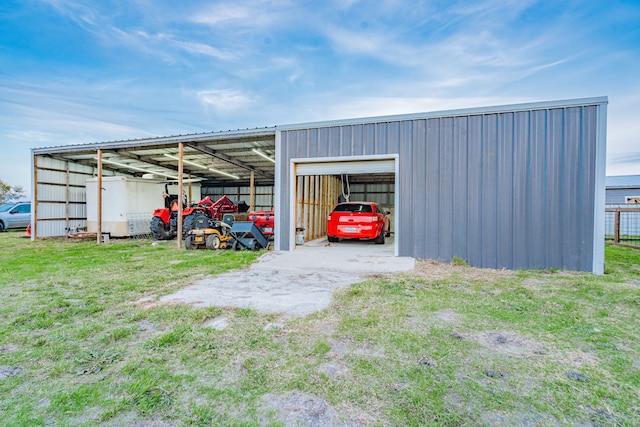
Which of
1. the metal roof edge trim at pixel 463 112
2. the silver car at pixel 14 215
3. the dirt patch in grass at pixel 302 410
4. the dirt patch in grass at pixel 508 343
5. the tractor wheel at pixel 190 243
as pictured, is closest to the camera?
the dirt patch in grass at pixel 302 410

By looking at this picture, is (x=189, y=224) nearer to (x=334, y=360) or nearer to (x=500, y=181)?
(x=334, y=360)

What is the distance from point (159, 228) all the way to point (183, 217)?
1016 millimetres

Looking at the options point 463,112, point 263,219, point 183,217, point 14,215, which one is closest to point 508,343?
point 463,112

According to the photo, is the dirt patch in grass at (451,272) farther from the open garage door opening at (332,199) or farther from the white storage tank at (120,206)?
the white storage tank at (120,206)

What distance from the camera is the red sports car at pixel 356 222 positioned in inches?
352

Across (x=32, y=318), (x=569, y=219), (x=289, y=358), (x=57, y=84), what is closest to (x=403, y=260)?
(x=569, y=219)

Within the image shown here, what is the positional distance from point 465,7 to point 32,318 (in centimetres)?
952

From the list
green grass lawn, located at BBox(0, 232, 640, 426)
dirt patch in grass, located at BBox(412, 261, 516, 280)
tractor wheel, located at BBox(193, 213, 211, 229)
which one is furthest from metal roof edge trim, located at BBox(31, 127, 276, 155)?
green grass lawn, located at BBox(0, 232, 640, 426)

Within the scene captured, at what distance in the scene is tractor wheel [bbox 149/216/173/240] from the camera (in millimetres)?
10734

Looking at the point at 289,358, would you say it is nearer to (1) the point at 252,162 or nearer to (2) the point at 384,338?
(2) the point at 384,338

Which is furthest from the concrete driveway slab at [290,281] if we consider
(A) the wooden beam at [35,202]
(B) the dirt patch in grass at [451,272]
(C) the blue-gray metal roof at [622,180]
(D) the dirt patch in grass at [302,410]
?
(C) the blue-gray metal roof at [622,180]

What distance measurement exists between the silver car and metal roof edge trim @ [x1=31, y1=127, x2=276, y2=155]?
20.5ft

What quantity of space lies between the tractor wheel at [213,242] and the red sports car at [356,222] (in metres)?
3.42

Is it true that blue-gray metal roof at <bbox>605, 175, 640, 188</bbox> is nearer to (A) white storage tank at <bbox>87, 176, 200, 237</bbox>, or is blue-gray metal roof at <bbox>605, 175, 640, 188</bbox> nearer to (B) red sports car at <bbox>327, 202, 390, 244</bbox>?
(B) red sports car at <bbox>327, 202, 390, 244</bbox>
